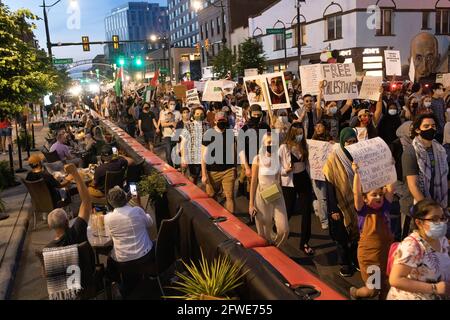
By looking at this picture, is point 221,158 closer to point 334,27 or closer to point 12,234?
point 12,234

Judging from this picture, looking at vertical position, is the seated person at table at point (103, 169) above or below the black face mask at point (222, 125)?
below

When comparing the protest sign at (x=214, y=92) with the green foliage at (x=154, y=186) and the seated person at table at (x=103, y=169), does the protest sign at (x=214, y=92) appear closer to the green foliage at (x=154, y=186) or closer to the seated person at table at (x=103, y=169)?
the seated person at table at (x=103, y=169)

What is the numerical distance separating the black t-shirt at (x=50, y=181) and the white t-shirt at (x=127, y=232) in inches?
139

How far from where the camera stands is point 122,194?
497 cm

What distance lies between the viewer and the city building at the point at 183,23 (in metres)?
113

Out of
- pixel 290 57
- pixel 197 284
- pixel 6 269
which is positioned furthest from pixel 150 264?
pixel 290 57

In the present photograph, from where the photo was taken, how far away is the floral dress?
3.20 meters

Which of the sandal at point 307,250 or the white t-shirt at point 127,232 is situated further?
the sandal at point 307,250

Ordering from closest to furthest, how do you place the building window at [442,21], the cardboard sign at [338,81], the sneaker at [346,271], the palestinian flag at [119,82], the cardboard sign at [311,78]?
the sneaker at [346,271]
the cardboard sign at [338,81]
the cardboard sign at [311,78]
the palestinian flag at [119,82]
the building window at [442,21]

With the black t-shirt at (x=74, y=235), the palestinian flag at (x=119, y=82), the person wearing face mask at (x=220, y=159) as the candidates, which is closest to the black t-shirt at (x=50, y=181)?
the person wearing face mask at (x=220, y=159)

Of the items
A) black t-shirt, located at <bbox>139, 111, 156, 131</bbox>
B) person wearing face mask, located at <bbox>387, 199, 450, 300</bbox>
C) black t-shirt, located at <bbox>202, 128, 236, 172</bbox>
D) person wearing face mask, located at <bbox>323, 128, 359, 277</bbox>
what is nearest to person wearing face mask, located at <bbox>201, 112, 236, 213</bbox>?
black t-shirt, located at <bbox>202, 128, 236, 172</bbox>

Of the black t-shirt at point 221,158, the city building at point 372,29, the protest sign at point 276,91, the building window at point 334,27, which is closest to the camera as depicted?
the black t-shirt at point 221,158

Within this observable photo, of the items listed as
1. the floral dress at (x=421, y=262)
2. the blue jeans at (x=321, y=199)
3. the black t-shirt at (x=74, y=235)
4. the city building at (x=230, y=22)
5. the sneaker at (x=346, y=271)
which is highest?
the city building at (x=230, y=22)
